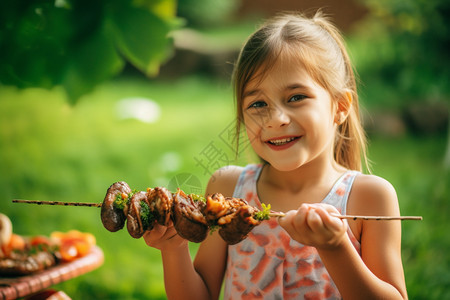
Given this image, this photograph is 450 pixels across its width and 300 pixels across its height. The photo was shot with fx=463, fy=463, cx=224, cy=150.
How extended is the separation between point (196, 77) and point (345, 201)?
12.8 m

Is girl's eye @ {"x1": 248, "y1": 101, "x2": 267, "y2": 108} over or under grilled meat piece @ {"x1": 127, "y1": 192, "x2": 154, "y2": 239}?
over

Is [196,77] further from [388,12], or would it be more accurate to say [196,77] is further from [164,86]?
[388,12]

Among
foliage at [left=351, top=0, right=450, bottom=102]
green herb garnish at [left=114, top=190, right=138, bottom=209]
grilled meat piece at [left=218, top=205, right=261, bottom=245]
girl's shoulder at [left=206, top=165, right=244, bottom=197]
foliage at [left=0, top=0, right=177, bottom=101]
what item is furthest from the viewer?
foliage at [left=351, top=0, right=450, bottom=102]

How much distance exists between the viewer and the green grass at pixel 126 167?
15.1 feet

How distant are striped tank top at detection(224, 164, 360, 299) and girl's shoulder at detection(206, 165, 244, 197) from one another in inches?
9.2

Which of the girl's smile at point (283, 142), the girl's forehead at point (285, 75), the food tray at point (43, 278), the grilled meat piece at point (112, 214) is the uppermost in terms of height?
the girl's forehead at point (285, 75)

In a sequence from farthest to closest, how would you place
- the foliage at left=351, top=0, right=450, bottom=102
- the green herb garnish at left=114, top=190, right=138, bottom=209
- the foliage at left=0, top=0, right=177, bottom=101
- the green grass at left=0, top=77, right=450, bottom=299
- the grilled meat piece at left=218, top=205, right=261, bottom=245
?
the foliage at left=351, top=0, right=450, bottom=102 < the green grass at left=0, top=77, right=450, bottom=299 < the foliage at left=0, top=0, right=177, bottom=101 < the green herb garnish at left=114, top=190, right=138, bottom=209 < the grilled meat piece at left=218, top=205, right=261, bottom=245

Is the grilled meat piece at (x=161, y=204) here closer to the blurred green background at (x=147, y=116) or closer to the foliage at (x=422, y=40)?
the blurred green background at (x=147, y=116)

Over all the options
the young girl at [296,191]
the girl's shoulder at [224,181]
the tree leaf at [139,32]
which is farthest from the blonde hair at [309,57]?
the tree leaf at [139,32]

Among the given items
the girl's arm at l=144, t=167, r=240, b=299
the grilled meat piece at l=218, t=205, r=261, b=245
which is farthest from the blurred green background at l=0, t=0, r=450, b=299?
the grilled meat piece at l=218, t=205, r=261, b=245

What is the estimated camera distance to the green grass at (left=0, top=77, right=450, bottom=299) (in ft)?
15.1

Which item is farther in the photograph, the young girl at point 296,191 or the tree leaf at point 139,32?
the tree leaf at point 139,32

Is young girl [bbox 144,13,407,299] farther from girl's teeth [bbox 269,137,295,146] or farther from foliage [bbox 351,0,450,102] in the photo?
foliage [bbox 351,0,450,102]

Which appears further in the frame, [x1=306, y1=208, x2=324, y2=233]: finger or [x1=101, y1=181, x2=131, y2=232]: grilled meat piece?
[x1=101, y1=181, x2=131, y2=232]: grilled meat piece
